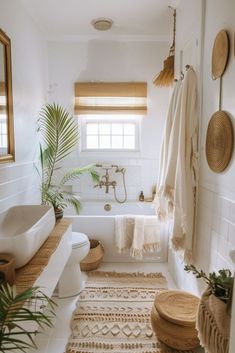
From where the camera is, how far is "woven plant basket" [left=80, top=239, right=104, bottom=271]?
103 inches

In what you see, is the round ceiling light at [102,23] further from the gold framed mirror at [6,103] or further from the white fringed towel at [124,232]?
the white fringed towel at [124,232]

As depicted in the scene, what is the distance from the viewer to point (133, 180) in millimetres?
3430

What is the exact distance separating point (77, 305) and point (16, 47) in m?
2.31

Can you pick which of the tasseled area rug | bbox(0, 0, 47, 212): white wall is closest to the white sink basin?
bbox(0, 0, 47, 212): white wall

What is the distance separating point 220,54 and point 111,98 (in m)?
1.98

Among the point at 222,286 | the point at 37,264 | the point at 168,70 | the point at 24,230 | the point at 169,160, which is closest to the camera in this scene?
the point at 222,286

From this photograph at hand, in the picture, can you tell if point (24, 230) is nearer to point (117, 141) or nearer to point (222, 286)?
point (222, 286)

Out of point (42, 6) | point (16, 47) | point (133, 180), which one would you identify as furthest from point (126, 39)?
point (133, 180)

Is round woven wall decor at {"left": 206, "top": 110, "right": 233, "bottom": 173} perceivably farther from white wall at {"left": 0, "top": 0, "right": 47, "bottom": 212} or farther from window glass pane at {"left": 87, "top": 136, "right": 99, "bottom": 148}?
window glass pane at {"left": 87, "top": 136, "right": 99, "bottom": 148}

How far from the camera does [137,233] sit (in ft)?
8.64

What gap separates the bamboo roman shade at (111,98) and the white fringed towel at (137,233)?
145cm

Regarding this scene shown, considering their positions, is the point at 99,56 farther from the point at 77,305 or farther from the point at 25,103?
the point at 77,305

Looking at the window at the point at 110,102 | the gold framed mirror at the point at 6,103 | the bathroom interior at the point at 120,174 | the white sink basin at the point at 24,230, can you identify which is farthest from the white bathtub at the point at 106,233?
the window at the point at 110,102

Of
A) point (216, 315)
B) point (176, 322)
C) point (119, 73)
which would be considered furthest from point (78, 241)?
point (119, 73)
